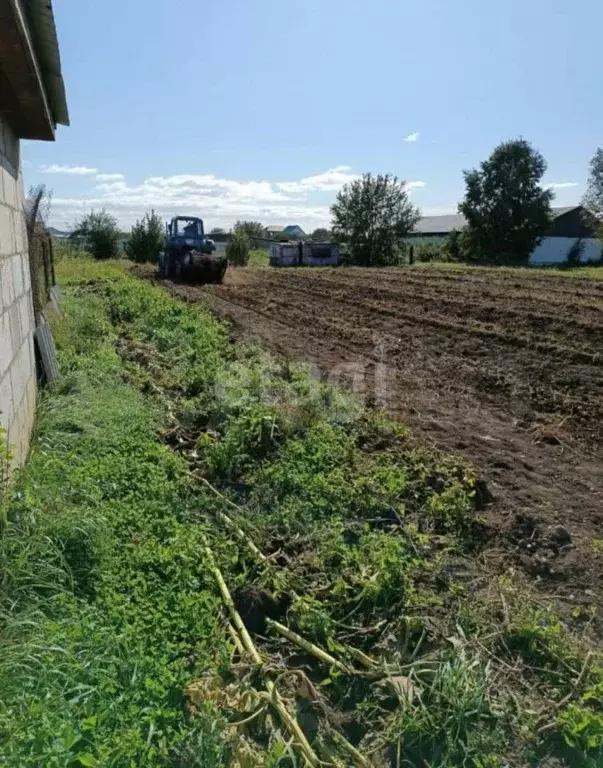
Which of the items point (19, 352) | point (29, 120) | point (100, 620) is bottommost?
point (100, 620)

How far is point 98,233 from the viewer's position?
3288 centimetres

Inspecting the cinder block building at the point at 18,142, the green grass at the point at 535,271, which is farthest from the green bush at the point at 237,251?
the cinder block building at the point at 18,142

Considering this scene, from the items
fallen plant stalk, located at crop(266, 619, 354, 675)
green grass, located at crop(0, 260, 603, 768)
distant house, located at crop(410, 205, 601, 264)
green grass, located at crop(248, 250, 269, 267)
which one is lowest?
fallen plant stalk, located at crop(266, 619, 354, 675)

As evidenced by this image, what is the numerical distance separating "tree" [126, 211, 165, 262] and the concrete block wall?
91.5 feet

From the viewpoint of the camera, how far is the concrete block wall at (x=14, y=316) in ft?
13.7

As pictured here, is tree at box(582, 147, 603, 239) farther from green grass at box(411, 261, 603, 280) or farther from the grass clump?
the grass clump

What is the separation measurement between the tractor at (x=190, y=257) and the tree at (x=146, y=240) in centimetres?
1132

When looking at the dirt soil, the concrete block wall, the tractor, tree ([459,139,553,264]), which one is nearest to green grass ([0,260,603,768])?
the concrete block wall

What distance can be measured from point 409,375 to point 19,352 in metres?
5.08

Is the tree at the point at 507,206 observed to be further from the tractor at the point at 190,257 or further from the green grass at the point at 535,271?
the tractor at the point at 190,257

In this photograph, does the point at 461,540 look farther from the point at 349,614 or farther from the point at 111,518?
the point at 111,518

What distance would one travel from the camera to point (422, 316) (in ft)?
43.5

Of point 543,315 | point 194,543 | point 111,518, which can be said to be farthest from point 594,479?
point 543,315

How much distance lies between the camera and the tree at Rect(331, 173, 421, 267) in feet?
135
